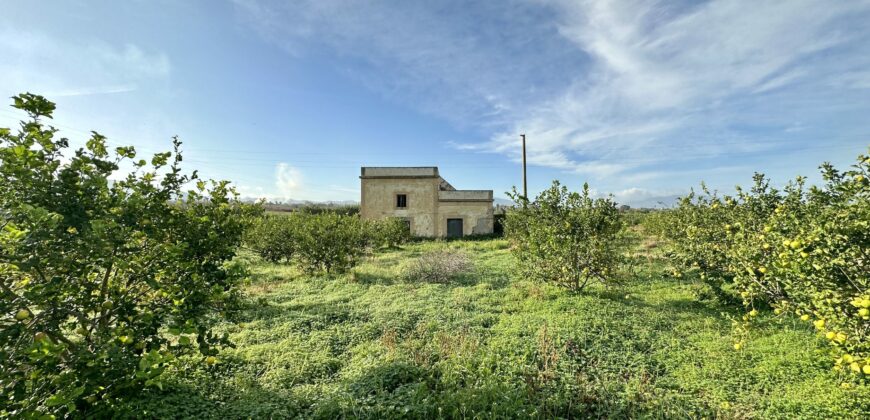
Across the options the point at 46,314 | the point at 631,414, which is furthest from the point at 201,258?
the point at 631,414

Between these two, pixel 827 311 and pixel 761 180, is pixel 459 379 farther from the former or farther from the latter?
pixel 761 180

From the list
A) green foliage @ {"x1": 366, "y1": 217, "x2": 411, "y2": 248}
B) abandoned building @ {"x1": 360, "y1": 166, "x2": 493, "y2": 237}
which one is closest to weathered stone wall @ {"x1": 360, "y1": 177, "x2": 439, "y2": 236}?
abandoned building @ {"x1": 360, "y1": 166, "x2": 493, "y2": 237}

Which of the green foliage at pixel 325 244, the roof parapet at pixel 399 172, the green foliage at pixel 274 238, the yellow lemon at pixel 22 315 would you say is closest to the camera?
the yellow lemon at pixel 22 315

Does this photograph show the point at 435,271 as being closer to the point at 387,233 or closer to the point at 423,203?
the point at 387,233

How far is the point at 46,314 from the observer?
7.77ft

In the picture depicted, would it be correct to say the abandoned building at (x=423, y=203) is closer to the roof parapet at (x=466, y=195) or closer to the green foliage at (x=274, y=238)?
the roof parapet at (x=466, y=195)

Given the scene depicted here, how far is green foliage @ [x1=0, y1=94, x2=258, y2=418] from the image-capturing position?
2.20m

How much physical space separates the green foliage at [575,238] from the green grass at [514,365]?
1.89 feet

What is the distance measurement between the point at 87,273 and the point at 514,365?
4129 mm

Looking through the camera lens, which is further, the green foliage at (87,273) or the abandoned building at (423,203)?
the abandoned building at (423,203)

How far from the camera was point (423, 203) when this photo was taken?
23.9 m

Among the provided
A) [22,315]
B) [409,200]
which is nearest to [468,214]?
[409,200]

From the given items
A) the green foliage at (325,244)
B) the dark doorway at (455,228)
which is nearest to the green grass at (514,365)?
the green foliage at (325,244)

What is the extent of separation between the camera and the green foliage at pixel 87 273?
2.20 m
